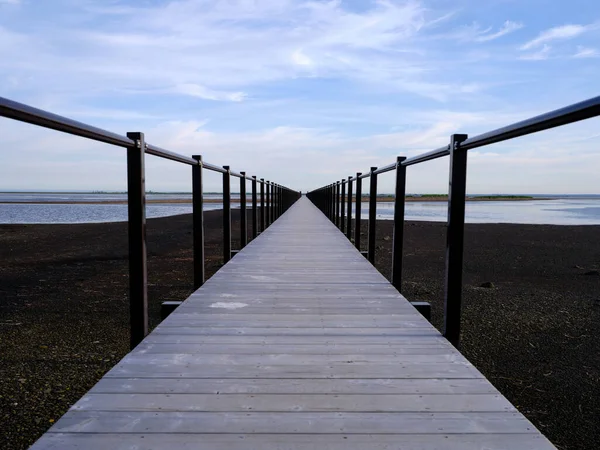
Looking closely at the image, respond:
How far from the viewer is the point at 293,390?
1745 millimetres

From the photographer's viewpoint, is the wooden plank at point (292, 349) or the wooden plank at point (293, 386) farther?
the wooden plank at point (292, 349)

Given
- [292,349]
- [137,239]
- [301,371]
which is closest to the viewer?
[301,371]

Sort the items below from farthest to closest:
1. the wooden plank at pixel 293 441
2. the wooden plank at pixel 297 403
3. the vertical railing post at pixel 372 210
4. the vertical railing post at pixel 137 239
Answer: the vertical railing post at pixel 372 210
the vertical railing post at pixel 137 239
the wooden plank at pixel 297 403
the wooden plank at pixel 293 441

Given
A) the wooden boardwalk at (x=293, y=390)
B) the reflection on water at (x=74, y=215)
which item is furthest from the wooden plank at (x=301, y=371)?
the reflection on water at (x=74, y=215)

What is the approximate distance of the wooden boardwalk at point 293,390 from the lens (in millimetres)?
1420

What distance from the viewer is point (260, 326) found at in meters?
2.55

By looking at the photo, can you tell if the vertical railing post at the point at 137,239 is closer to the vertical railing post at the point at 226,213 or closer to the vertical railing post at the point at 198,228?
the vertical railing post at the point at 198,228

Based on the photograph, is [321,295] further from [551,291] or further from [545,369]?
[551,291]

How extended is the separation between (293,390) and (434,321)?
346 cm

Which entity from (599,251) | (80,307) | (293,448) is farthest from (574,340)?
(599,251)

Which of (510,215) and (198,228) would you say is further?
(510,215)

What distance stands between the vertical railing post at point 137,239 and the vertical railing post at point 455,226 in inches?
62.4

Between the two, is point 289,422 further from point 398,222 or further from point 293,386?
point 398,222

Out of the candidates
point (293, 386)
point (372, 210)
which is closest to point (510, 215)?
point (372, 210)
